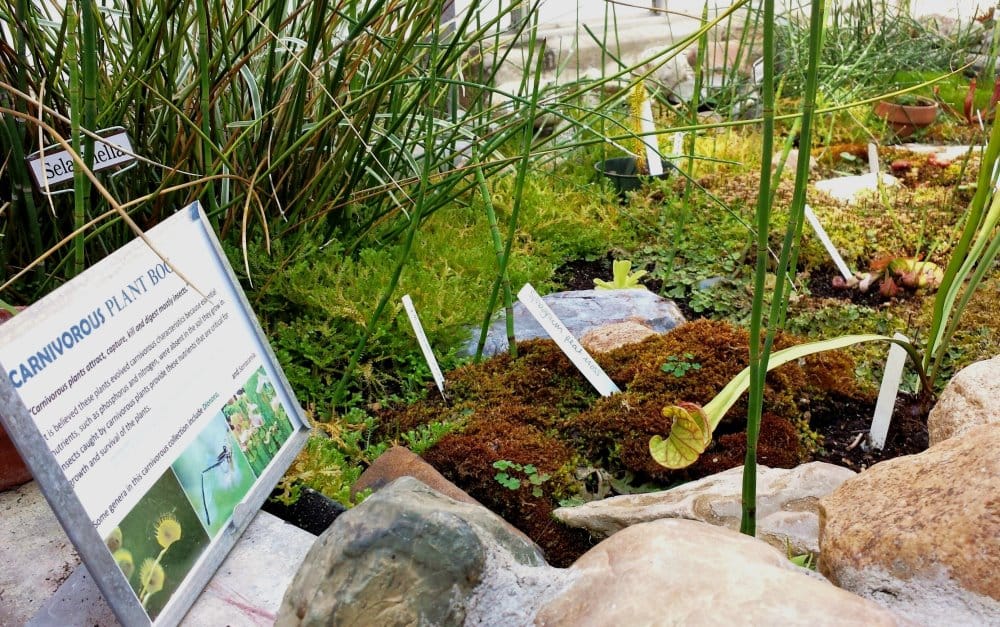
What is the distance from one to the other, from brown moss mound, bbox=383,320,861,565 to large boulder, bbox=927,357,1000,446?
0.26 m

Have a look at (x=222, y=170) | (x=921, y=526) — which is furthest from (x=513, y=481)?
(x=222, y=170)

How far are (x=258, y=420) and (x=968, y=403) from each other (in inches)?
48.8

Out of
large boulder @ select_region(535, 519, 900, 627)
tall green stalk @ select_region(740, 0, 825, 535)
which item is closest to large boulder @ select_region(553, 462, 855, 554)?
tall green stalk @ select_region(740, 0, 825, 535)

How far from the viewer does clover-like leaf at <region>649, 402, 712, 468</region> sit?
1.44 m

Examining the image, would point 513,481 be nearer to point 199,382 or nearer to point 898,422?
point 199,382

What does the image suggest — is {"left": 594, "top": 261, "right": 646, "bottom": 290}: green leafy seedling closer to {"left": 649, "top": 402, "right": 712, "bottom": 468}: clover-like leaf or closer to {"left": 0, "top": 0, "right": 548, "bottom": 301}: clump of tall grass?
{"left": 0, "top": 0, "right": 548, "bottom": 301}: clump of tall grass

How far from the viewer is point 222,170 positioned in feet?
6.78

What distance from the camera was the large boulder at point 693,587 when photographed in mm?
874

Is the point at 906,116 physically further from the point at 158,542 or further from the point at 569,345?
the point at 158,542

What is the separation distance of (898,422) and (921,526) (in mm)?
806

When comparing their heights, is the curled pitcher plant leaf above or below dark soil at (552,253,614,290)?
above

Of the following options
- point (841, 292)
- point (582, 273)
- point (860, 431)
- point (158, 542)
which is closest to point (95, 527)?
point (158, 542)

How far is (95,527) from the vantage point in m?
1.03

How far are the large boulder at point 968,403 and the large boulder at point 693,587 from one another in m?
0.63
